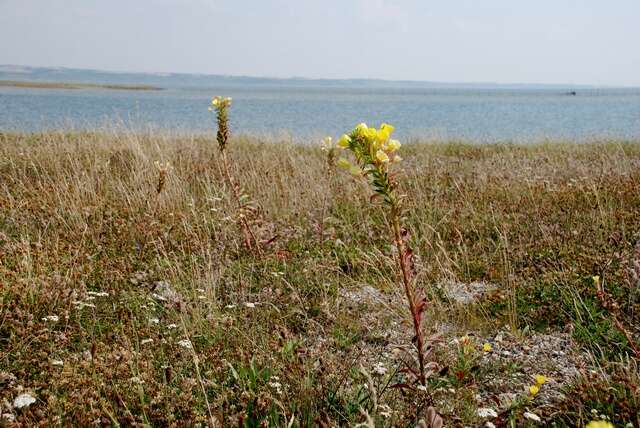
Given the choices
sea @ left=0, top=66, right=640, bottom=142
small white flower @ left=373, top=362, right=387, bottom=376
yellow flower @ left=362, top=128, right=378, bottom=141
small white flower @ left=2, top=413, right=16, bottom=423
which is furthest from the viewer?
sea @ left=0, top=66, right=640, bottom=142

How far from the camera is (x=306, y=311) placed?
4.28 meters

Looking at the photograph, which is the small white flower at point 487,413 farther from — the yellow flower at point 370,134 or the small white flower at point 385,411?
the yellow flower at point 370,134

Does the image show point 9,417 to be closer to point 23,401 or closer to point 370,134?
point 23,401

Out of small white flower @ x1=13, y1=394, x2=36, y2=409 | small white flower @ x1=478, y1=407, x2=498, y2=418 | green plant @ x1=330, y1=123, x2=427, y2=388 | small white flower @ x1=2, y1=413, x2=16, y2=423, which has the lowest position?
small white flower @ x1=2, y1=413, x2=16, y2=423

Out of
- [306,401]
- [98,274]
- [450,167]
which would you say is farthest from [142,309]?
[450,167]

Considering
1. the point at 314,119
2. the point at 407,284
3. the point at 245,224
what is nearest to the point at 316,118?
the point at 314,119

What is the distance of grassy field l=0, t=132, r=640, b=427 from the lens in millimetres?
2879

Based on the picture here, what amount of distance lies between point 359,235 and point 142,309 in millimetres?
2641

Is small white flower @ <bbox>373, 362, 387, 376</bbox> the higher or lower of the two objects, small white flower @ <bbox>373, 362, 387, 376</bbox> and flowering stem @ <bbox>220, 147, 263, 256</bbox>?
the lower

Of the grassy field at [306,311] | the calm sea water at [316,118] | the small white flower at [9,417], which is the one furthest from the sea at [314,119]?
the small white flower at [9,417]

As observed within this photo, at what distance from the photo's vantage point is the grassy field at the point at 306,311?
113 inches

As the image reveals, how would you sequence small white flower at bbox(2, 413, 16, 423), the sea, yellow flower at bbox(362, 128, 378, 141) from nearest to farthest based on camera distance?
1. yellow flower at bbox(362, 128, 378, 141)
2. small white flower at bbox(2, 413, 16, 423)
3. the sea

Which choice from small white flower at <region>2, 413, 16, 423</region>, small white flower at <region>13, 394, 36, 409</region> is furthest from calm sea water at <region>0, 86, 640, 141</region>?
small white flower at <region>2, 413, 16, 423</region>

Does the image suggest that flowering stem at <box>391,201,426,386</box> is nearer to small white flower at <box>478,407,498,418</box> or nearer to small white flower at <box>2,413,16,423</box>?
small white flower at <box>478,407,498,418</box>
